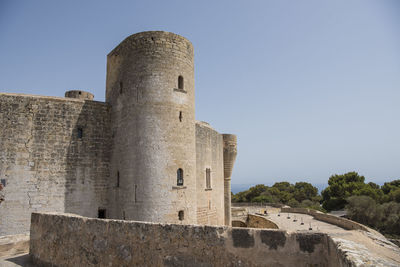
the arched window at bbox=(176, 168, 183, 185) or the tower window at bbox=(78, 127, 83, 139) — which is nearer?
the arched window at bbox=(176, 168, 183, 185)

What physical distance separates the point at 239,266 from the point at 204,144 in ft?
39.9

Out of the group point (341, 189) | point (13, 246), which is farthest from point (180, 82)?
point (341, 189)

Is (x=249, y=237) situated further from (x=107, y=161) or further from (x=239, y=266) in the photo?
(x=107, y=161)

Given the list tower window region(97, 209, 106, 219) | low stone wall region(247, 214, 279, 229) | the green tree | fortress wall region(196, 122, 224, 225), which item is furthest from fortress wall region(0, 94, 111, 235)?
the green tree

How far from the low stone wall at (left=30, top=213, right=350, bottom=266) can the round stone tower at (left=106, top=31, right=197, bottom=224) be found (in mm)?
4750

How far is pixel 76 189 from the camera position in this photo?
12.0 m

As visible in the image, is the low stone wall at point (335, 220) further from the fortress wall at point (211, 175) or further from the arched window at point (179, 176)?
the arched window at point (179, 176)

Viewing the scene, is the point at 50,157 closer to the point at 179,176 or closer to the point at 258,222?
the point at 179,176

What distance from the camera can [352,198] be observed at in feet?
129

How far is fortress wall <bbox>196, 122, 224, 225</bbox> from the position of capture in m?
15.6

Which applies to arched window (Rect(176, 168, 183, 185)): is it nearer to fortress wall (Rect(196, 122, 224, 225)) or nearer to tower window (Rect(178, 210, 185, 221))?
tower window (Rect(178, 210, 185, 221))

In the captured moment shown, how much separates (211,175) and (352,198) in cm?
3074

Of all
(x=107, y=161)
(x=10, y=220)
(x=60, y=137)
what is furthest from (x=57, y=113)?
(x=10, y=220)

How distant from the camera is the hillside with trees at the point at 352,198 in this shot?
36812mm
